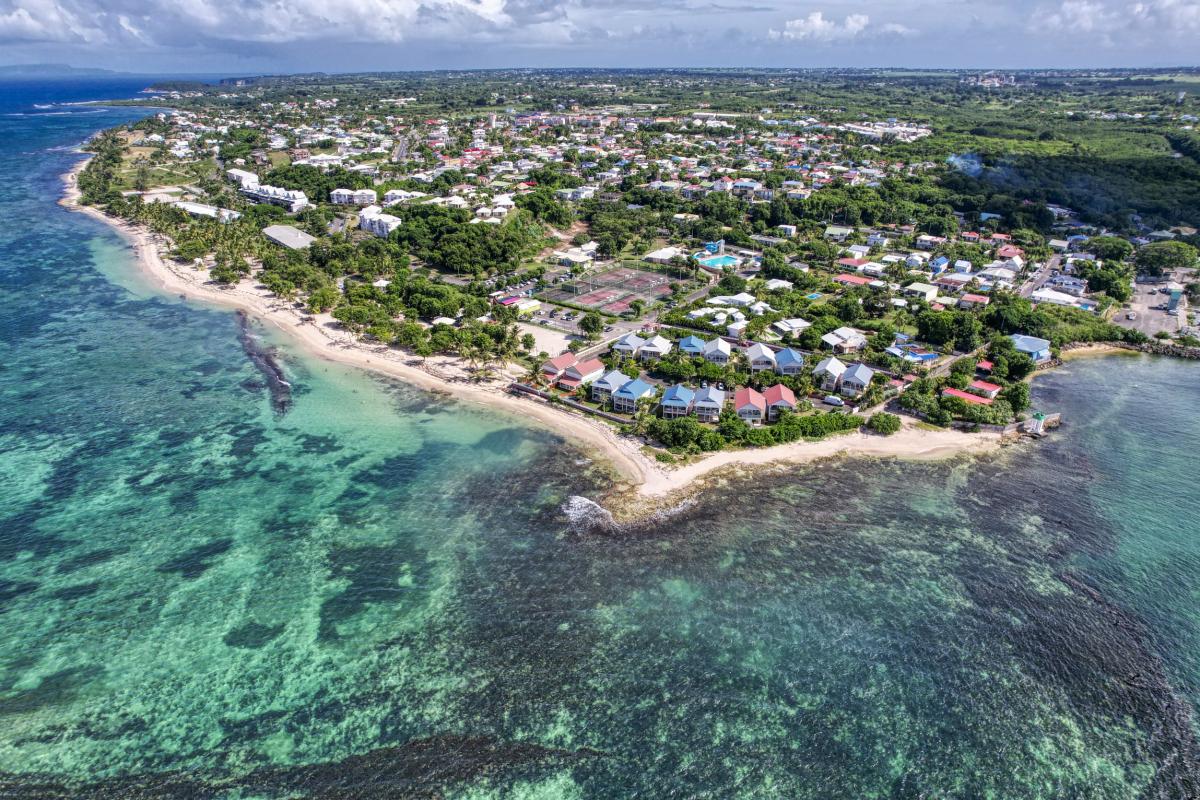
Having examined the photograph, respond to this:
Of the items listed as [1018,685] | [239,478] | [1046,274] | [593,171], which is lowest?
[1018,685]

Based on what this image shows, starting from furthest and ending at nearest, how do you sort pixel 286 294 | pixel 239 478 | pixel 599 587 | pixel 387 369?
pixel 286 294
pixel 387 369
pixel 239 478
pixel 599 587

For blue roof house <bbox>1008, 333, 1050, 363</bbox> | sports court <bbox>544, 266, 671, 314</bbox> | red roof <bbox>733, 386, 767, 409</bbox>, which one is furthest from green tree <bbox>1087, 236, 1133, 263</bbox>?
red roof <bbox>733, 386, 767, 409</bbox>

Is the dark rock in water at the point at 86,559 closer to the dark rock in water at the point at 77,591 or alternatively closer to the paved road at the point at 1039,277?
the dark rock in water at the point at 77,591

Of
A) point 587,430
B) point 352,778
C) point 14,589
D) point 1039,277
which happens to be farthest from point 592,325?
point 1039,277

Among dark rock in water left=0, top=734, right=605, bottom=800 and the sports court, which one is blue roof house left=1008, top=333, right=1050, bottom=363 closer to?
the sports court

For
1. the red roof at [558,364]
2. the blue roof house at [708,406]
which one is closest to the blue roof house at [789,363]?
the blue roof house at [708,406]

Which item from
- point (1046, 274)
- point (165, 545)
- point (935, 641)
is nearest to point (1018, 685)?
point (935, 641)

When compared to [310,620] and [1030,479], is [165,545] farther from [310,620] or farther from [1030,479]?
[1030,479]
